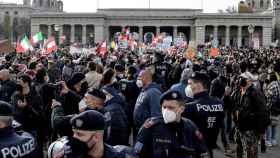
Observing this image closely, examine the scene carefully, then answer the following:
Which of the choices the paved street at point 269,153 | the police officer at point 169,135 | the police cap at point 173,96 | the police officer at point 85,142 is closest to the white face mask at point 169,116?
the police officer at point 169,135

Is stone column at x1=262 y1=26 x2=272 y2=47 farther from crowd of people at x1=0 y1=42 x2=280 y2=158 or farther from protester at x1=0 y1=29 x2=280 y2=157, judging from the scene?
protester at x1=0 y1=29 x2=280 y2=157

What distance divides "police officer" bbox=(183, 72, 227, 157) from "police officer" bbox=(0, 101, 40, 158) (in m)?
2.28

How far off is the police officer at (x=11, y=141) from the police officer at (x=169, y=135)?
3.52ft

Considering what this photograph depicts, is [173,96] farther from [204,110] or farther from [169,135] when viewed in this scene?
[204,110]

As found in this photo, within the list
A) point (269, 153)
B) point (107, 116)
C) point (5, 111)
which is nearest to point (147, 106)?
point (107, 116)

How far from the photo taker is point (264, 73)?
47.8 ft

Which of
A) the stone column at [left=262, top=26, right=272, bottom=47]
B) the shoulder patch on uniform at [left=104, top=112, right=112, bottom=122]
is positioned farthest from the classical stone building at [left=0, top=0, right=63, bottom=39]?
the shoulder patch on uniform at [left=104, top=112, right=112, bottom=122]

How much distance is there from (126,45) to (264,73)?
2231 centimetres

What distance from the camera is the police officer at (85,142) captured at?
4.04m

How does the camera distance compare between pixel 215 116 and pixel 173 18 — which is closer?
pixel 215 116

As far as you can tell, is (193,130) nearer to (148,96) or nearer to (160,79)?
(148,96)

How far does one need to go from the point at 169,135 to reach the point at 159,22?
288 feet

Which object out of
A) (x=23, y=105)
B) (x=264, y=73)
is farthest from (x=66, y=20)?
(x=23, y=105)

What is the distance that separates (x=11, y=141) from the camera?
4965 mm
